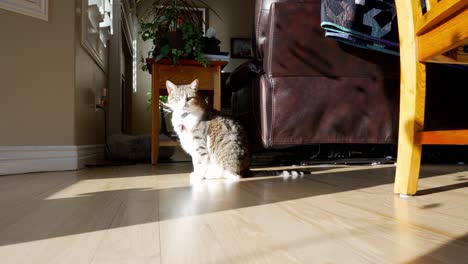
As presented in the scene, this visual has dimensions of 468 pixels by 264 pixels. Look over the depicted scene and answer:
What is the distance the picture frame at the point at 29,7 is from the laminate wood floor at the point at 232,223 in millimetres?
896

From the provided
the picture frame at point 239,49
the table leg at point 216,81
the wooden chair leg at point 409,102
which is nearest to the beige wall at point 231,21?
the picture frame at point 239,49

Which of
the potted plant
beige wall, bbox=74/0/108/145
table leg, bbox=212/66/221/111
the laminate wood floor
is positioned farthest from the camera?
table leg, bbox=212/66/221/111

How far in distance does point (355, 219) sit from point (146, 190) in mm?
751

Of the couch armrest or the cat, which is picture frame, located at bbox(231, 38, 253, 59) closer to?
the cat

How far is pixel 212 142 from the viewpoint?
174cm

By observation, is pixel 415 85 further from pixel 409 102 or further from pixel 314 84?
pixel 314 84

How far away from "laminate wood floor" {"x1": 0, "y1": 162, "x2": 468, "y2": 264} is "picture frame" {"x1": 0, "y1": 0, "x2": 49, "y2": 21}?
90 cm

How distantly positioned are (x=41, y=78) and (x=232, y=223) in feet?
5.18

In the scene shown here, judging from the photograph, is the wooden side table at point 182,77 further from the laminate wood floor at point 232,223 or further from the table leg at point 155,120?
the laminate wood floor at point 232,223

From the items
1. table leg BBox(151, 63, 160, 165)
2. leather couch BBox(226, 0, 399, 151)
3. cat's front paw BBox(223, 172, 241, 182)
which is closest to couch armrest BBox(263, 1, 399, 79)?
leather couch BBox(226, 0, 399, 151)

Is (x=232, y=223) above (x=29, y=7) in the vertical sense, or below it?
below

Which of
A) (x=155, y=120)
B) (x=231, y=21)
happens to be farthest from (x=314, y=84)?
(x=231, y=21)

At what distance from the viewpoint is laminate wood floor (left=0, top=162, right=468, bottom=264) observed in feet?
1.95

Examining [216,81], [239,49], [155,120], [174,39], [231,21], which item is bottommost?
[155,120]
